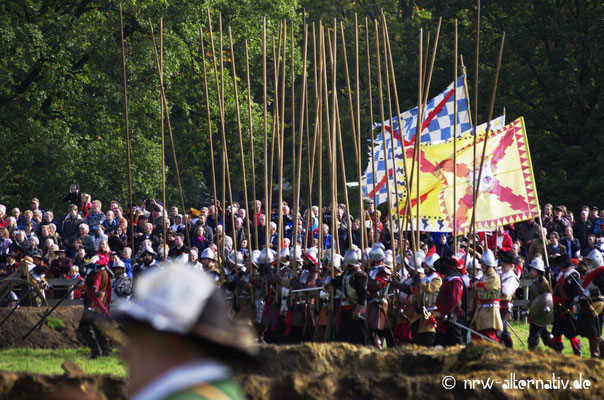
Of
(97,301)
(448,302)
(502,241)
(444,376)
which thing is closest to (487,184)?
(502,241)

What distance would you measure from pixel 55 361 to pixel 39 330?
67.1 inches

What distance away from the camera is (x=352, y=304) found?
12484mm

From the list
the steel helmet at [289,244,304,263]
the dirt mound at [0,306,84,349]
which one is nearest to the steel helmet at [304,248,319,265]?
the steel helmet at [289,244,304,263]

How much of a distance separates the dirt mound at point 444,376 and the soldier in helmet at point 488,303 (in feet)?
8.34

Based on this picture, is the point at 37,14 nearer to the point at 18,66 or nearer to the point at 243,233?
the point at 18,66

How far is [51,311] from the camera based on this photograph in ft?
48.2

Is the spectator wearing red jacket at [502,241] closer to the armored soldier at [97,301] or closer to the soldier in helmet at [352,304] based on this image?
the soldier in helmet at [352,304]

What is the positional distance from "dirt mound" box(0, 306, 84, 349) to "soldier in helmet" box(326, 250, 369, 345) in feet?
15.4

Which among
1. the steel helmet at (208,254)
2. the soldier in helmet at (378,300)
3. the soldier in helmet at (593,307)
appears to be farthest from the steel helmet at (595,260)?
the steel helmet at (208,254)

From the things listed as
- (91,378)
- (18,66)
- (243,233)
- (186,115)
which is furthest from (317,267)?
(186,115)

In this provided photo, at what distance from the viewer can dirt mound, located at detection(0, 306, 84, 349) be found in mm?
14602

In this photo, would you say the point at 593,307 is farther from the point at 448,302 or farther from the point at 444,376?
the point at 444,376

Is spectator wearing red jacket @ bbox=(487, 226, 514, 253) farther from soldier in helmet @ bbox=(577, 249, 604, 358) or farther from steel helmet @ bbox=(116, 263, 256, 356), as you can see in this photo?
steel helmet @ bbox=(116, 263, 256, 356)

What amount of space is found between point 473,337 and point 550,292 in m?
1.43
